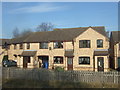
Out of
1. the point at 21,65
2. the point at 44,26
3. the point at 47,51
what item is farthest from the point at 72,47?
the point at 44,26

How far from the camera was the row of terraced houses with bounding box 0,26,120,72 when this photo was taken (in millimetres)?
29109

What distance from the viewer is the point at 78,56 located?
3022 centimetres

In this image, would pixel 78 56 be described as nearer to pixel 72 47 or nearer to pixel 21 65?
pixel 72 47

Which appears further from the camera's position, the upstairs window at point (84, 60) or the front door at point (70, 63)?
the front door at point (70, 63)

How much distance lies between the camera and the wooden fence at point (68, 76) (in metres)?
17.3

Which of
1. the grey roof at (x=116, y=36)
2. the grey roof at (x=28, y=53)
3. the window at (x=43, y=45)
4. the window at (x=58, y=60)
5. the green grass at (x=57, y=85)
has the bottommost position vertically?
the green grass at (x=57, y=85)

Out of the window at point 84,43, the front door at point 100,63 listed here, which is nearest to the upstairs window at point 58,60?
the window at point 84,43

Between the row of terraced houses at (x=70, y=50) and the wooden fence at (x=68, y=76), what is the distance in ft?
35.4

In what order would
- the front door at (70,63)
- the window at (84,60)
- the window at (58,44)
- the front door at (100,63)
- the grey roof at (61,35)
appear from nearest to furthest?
the front door at (100,63) → the window at (84,60) → the front door at (70,63) → the window at (58,44) → the grey roof at (61,35)

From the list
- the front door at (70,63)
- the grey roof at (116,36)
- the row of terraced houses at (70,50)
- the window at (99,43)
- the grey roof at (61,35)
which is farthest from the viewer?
the grey roof at (116,36)

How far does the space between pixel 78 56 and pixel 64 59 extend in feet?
8.77

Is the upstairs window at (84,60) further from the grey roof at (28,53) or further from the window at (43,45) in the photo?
the grey roof at (28,53)

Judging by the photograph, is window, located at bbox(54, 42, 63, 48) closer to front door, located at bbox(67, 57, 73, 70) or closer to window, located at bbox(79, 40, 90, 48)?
front door, located at bbox(67, 57, 73, 70)

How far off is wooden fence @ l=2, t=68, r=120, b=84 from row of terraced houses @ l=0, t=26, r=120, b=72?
10776 millimetres
